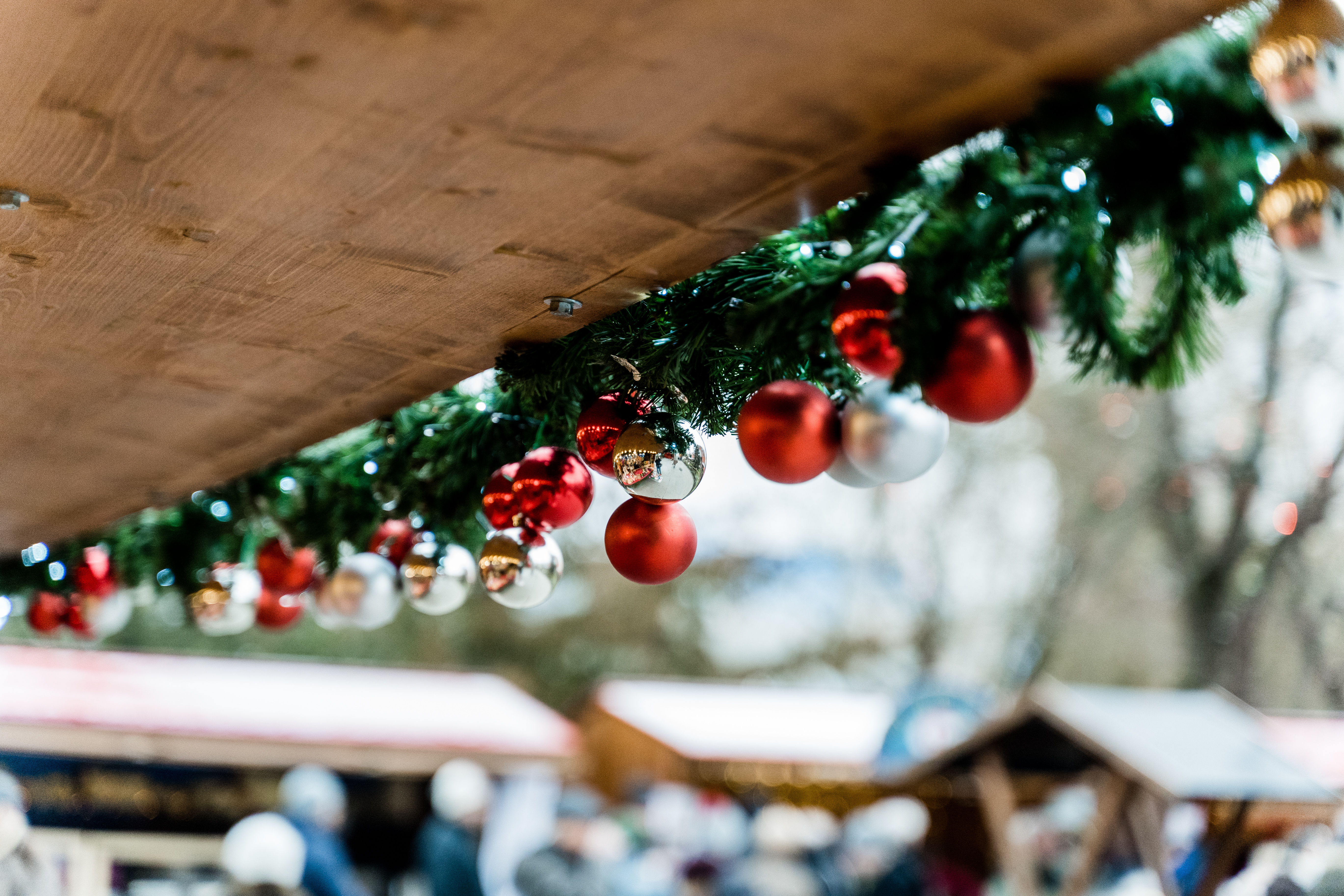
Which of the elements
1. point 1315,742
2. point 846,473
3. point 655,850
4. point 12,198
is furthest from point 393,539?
point 1315,742

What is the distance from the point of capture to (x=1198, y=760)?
17.1ft

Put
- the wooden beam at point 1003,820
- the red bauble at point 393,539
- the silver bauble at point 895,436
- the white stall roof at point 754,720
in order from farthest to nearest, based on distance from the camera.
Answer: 1. the white stall roof at point 754,720
2. the wooden beam at point 1003,820
3. the red bauble at point 393,539
4. the silver bauble at point 895,436

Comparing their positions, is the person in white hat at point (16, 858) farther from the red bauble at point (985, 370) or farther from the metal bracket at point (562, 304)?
the red bauble at point (985, 370)

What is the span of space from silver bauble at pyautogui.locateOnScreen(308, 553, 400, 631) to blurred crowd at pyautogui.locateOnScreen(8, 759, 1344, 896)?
10.8 feet

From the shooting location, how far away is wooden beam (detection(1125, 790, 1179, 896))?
5438mm

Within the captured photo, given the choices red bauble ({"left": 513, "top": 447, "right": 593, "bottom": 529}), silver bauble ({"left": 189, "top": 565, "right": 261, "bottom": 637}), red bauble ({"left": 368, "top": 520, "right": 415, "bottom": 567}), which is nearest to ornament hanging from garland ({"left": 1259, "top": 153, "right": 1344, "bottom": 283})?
red bauble ({"left": 513, "top": 447, "right": 593, "bottom": 529})

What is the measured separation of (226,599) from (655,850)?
18.4 ft

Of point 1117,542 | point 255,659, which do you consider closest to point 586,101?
point 255,659

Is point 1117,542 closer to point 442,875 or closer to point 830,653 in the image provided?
point 830,653

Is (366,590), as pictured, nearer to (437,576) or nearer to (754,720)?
(437,576)

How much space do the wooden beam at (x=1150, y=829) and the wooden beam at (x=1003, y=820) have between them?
2.08 feet

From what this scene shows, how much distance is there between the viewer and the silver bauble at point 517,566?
2.40 metres

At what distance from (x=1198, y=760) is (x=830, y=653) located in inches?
512

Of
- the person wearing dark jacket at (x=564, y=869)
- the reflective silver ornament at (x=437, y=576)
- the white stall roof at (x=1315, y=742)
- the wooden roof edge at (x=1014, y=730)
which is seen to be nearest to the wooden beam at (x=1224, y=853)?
the wooden roof edge at (x=1014, y=730)
